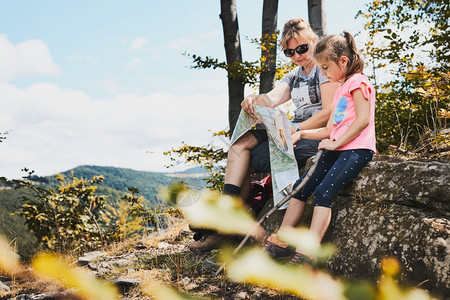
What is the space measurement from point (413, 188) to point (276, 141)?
3.51 feet

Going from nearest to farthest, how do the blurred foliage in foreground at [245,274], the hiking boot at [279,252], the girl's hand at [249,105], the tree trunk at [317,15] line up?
1. the blurred foliage in foreground at [245,274]
2. the hiking boot at [279,252]
3. the girl's hand at [249,105]
4. the tree trunk at [317,15]

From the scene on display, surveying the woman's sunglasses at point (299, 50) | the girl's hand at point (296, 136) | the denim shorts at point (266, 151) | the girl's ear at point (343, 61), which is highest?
the woman's sunglasses at point (299, 50)

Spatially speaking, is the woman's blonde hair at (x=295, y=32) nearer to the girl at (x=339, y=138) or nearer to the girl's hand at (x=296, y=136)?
the girl at (x=339, y=138)

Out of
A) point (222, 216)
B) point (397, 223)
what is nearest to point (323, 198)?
point (397, 223)

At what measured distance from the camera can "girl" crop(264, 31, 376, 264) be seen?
8.29ft

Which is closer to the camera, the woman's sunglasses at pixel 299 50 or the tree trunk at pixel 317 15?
the woman's sunglasses at pixel 299 50

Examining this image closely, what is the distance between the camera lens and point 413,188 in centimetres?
242

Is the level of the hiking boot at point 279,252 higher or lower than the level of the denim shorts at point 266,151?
lower

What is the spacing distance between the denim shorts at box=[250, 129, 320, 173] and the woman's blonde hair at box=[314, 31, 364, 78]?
758 millimetres

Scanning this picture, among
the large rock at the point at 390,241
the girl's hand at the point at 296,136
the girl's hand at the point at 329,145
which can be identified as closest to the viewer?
the large rock at the point at 390,241

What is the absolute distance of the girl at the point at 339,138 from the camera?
8.29 ft

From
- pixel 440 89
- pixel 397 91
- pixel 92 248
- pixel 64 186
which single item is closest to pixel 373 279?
pixel 440 89

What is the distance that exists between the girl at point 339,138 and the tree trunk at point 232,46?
399 centimetres

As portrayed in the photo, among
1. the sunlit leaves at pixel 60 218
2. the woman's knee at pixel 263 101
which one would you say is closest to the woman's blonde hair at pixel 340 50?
the woman's knee at pixel 263 101
